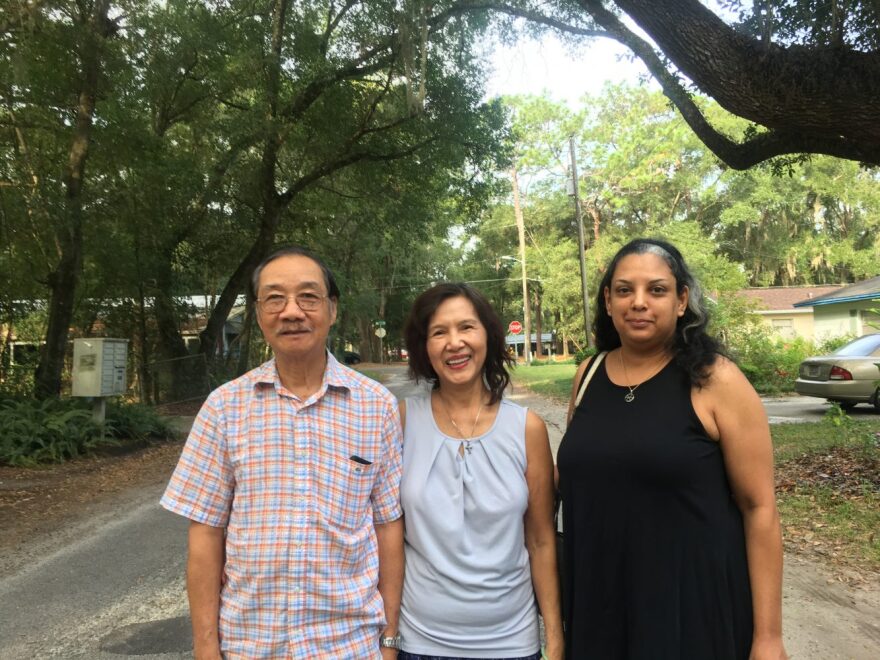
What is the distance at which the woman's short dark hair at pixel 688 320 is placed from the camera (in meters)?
1.86

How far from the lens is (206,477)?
5.72 ft

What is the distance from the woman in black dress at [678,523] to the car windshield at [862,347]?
11757mm

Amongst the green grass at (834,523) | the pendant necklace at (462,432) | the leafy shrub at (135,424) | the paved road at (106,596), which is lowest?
the paved road at (106,596)

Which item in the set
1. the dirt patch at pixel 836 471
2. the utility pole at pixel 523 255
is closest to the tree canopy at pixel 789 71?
the dirt patch at pixel 836 471

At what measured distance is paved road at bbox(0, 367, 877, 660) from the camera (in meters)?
3.52

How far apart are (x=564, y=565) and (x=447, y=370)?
0.71 meters

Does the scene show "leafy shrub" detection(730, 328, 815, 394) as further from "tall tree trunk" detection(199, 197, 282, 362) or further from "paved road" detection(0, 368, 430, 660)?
"paved road" detection(0, 368, 430, 660)

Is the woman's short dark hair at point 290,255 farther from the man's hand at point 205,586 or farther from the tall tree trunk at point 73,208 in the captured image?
the tall tree trunk at point 73,208

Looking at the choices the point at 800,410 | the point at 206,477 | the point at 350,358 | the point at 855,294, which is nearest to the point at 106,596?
the point at 206,477

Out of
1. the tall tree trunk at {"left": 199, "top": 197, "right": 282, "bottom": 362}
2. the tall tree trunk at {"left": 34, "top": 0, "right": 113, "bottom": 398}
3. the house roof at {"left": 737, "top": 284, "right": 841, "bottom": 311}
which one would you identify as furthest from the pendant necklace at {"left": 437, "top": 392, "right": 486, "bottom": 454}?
the house roof at {"left": 737, "top": 284, "right": 841, "bottom": 311}

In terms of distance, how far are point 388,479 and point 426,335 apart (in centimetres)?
51

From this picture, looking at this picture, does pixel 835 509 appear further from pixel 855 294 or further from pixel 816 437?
pixel 855 294

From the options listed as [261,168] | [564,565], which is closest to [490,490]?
[564,565]

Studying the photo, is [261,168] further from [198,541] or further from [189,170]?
[198,541]
